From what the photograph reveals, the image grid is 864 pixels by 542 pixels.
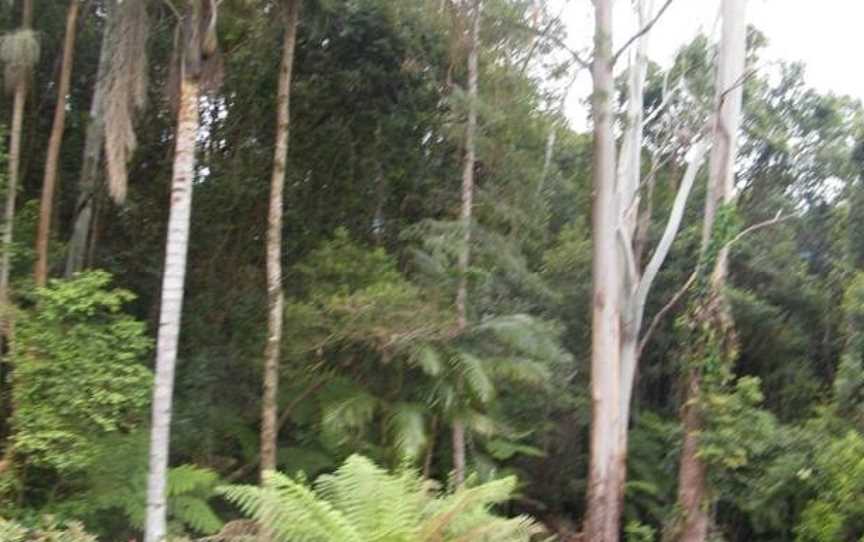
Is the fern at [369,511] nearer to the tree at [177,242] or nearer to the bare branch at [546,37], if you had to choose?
the tree at [177,242]

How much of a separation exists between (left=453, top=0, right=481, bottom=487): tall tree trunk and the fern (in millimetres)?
5566

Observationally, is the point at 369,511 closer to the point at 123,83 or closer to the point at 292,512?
the point at 292,512

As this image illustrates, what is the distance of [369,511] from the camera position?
6918 millimetres

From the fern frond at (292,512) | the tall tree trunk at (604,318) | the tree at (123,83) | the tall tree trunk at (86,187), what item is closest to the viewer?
the fern frond at (292,512)

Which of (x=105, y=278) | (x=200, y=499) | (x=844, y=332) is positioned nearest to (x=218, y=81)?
(x=105, y=278)

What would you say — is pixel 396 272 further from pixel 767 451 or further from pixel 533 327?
pixel 767 451

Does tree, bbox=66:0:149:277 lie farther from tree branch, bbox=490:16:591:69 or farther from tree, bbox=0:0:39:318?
tree branch, bbox=490:16:591:69

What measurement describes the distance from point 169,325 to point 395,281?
3.86 meters

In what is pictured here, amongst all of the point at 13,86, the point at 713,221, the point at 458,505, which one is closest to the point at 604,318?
the point at 713,221

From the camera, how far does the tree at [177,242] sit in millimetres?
9820

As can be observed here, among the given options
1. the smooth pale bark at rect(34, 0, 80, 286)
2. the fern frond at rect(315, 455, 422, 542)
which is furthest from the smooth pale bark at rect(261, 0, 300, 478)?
the fern frond at rect(315, 455, 422, 542)

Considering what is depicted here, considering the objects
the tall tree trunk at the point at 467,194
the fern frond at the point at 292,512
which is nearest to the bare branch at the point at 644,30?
the tall tree trunk at the point at 467,194

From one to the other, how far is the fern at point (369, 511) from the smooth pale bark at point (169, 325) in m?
2.84

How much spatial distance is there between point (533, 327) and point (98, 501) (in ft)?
19.1
